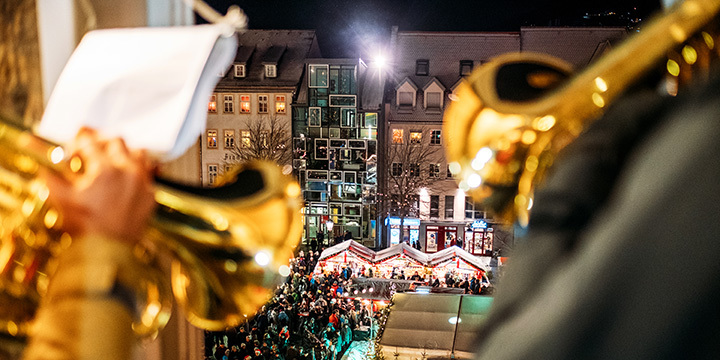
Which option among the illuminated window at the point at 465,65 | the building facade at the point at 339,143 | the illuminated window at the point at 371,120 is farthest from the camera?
the building facade at the point at 339,143

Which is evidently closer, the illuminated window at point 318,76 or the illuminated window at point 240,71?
the illuminated window at point 318,76

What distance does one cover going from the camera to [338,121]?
21750 mm

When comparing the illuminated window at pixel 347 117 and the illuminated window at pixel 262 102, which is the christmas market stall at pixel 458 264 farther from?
the illuminated window at pixel 262 102

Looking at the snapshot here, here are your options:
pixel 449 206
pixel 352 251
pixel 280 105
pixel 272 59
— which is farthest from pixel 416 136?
pixel 352 251

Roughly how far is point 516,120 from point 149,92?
61 centimetres

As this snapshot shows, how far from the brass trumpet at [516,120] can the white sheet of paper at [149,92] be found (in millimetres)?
428

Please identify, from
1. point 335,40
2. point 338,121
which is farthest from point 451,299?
point 335,40

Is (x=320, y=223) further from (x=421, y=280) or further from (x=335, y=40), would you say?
(x=421, y=280)

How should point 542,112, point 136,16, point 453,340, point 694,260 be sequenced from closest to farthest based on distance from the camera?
point 694,260
point 542,112
point 136,16
point 453,340

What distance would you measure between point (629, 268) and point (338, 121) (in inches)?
851

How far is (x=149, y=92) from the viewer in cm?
83

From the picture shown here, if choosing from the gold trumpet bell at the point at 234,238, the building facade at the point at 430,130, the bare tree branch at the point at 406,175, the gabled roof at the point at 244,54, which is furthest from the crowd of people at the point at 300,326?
the gabled roof at the point at 244,54

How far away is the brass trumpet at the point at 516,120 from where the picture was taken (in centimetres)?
63

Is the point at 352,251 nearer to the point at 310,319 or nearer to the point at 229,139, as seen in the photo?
the point at 310,319
